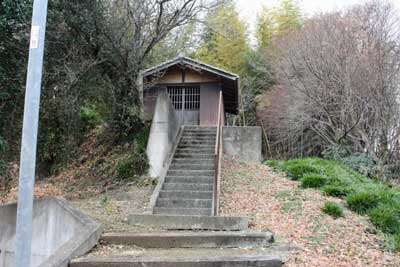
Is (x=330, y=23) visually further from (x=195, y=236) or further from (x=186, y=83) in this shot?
(x=195, y=236)

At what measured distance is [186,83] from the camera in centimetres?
1294

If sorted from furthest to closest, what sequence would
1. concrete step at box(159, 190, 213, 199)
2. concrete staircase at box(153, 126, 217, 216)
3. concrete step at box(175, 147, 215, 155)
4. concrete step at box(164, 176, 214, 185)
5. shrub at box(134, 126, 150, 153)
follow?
concrete step at box(175, 147, 215, 155) → shrub at box(134, 126, 150, 153) → concrete step at box(164, 176, 214, 185) → concrete step at box(159, 190, 213, 199) → concrete staircase at box(153, 126, 217, 216)

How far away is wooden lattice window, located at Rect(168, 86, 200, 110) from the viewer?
13.1 metres

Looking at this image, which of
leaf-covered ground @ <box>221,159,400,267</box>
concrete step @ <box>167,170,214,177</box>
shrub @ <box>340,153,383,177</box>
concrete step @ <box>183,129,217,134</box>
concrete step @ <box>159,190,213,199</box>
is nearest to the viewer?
leaf-covered ground @ <box>221,159,400,267</box>

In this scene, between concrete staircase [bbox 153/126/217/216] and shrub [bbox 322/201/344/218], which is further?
concrete staircase [bbox 153/126/217/216]

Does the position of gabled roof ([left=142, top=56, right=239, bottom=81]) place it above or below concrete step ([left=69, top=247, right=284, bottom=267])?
above

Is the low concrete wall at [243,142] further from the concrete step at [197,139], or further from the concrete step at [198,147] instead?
the concrete step at [198,147]

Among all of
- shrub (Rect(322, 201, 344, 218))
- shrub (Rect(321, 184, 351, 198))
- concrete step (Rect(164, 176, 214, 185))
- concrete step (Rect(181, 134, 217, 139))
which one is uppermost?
concrete step (Rect(181, 134, 217, 139))

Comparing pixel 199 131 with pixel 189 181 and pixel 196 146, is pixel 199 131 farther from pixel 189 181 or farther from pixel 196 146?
pixel 189 181

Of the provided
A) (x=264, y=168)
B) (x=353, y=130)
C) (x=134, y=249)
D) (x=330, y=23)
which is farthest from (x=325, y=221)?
(x=330, y=23)

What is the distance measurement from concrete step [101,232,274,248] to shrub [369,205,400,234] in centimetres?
184

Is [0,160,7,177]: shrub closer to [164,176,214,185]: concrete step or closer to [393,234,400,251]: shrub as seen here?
[164,176,214,185]: concrete step

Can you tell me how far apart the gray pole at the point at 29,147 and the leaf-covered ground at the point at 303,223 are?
272 cm

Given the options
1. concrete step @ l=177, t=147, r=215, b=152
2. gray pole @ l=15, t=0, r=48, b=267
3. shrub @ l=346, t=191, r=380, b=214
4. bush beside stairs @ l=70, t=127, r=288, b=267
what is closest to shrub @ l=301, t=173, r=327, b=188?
shrub @ l=346, t=191, r=380, b=214
